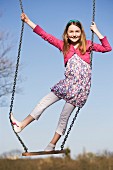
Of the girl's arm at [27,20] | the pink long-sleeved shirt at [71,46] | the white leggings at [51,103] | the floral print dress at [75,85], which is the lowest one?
the white leggings at [51,103]

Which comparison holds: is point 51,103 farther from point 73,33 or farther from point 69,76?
point 73,33

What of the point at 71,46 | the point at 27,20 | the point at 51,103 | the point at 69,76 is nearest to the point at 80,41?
the point at 71,46

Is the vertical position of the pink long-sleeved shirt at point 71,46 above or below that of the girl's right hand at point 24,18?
below

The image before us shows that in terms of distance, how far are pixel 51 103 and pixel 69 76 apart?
0.38 meters

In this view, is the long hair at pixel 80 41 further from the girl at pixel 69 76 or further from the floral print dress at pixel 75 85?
the floral print dress at pixel 75 85

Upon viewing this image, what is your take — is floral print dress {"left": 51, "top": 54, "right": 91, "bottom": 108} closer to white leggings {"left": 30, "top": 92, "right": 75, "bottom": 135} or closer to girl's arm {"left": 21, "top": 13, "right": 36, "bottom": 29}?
white leggings {"left": 30, "top": 92, "right": 75, "bottom": 135}

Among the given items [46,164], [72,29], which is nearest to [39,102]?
[72,29]

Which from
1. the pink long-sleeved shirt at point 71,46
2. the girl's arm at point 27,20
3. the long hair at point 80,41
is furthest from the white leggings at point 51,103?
the girl's arm at point 27,20

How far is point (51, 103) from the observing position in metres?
4.67

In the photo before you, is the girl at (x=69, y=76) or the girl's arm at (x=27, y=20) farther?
the girl's arm at (x=27, y=20)

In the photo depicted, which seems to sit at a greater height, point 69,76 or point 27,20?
point 27,20

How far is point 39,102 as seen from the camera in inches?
186

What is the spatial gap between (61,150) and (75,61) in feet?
3.48

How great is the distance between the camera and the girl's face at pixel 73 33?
4.67 m
